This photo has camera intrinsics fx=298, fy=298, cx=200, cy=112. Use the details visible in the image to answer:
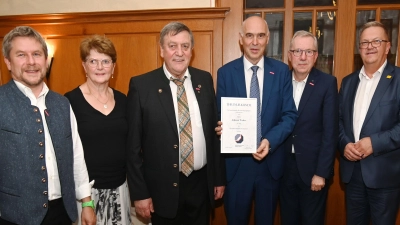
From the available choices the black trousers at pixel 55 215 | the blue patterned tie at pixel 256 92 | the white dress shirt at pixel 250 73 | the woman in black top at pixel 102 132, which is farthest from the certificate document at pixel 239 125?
the black trousers at pixel 55 215

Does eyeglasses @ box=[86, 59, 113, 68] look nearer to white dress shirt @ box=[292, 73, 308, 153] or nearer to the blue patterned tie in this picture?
the blue patterned tie

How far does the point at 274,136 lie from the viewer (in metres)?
2.12

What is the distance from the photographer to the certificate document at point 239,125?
2080 millimetres

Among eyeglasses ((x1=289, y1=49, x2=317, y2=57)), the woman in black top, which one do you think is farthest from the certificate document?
the woman in black top

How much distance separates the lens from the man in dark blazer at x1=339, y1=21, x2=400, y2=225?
2184mm

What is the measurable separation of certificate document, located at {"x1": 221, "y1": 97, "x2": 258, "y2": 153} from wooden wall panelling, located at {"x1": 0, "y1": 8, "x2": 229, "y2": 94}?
1.12 m

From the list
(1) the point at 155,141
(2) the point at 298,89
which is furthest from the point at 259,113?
(1) the point at 155,141

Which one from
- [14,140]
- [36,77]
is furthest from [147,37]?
[14,140]

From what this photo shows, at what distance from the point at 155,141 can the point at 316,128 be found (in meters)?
1.24

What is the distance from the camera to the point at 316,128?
2.31 metres

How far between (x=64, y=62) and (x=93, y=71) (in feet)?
5.05

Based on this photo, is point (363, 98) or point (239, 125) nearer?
point (239, 125)

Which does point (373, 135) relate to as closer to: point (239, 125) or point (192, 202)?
point (239, 125)

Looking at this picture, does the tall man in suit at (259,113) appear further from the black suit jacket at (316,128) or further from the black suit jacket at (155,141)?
the black suit jacket at (155,141)
